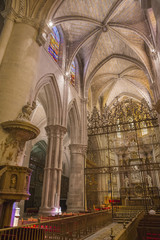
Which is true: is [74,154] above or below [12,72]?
below

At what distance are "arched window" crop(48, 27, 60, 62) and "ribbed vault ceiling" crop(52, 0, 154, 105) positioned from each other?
93 cm

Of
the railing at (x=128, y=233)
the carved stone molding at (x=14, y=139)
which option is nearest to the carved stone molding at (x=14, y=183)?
the carved stone molding at (x=14, y=139)

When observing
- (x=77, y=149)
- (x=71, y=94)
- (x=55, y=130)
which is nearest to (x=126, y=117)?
(x=77, y=149)

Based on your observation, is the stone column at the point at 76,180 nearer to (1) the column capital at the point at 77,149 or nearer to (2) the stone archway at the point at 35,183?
(1) the column capital at the point at 77,149

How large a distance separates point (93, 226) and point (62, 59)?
1141cm

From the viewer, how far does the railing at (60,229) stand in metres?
3.70

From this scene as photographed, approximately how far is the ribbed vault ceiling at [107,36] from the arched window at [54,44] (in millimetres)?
928

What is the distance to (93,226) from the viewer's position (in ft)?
24.6

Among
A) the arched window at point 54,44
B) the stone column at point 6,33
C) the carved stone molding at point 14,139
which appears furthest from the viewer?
the arched window at point 54,44

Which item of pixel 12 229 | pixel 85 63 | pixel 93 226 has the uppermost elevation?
pixel 85 63

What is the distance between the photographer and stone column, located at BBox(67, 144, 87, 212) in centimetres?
1277

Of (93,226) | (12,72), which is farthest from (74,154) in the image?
(12,72)

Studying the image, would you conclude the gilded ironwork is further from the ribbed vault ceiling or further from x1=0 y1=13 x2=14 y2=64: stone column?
x1=0 y1=13 x2=14 y2=64: stone column

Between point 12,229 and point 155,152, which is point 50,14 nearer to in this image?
point 12,229
